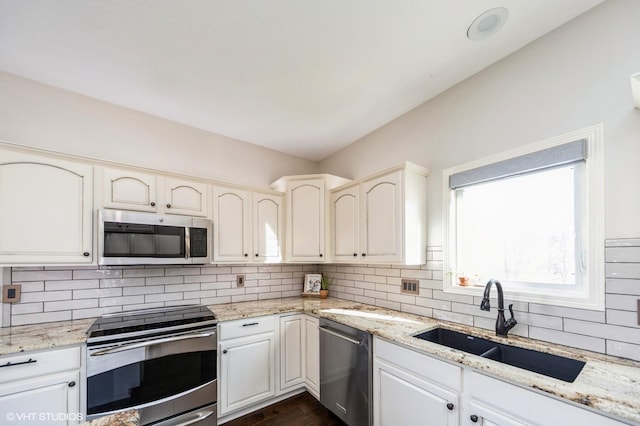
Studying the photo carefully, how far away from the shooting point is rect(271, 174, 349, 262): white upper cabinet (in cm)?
286

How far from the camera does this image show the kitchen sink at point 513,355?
1384 mm

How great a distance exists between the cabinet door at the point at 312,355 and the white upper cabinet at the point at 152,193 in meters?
1.35

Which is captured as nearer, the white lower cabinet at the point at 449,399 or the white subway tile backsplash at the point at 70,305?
the white lower cabinet at the point at 449,399

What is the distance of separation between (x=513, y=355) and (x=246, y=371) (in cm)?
189

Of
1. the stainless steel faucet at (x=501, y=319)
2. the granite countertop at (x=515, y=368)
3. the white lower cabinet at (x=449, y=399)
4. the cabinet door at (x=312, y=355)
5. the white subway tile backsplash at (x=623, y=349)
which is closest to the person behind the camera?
the granite countertop at (x=515, y=368)

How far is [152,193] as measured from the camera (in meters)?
2.23

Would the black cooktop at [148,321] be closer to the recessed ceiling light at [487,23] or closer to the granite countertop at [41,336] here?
the granite countertop at [41,336]

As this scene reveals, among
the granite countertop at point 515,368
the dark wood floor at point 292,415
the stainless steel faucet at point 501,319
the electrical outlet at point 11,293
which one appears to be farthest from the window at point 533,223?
the electrical outlet at point 11,293

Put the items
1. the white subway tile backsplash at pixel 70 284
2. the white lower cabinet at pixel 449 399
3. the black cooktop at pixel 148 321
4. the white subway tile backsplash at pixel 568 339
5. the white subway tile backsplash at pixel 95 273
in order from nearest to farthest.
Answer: the white lower cabinet at pixel 449 399, the white subway tile backsplash at pixel 568 339, the black cooktop at pixel 148 321, the white subway tile backsplash at pixel 70 284, the white subway tile backsplash at pixel 95 273

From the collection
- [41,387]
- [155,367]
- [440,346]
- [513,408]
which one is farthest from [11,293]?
[513,408]

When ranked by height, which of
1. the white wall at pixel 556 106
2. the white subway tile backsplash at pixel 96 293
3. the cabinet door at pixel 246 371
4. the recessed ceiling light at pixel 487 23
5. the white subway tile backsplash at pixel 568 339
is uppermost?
the recessed ceiling light at pixel 487 23

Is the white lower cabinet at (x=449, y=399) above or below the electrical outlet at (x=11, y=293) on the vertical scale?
below

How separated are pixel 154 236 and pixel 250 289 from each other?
1.15m

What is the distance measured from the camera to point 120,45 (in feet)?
5.48
